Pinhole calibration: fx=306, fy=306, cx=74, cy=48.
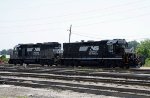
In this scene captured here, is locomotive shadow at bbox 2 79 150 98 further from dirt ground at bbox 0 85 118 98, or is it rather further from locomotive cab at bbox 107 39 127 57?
locomotive cab at bbox 107 39 127 57

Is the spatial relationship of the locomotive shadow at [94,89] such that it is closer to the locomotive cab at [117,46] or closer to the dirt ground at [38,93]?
the dirt ground at [38,93]

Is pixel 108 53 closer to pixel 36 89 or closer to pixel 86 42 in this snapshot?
pixel 86 42

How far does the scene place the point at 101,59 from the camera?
30.9 m

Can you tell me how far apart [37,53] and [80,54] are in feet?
25.9

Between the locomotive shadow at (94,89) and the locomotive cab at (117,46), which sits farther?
the locomotive cab at (117,46)

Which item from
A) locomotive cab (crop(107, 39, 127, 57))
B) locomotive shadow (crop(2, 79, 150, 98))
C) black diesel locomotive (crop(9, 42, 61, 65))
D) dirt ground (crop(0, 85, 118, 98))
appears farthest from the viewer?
black diesel locomotive (crop(9, 42, 61, 65))

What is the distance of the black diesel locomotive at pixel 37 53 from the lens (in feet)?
124

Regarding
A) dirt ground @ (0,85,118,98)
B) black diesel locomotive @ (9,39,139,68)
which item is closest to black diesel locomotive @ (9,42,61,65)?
black diesel locomotive @ (9,39,139,68)

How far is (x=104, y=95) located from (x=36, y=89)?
360 centimetres

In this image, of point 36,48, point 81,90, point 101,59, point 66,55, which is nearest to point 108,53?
point 101,59

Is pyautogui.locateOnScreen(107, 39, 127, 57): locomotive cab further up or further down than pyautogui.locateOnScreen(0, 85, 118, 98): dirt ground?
further up

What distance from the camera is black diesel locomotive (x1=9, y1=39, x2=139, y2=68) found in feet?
97.4

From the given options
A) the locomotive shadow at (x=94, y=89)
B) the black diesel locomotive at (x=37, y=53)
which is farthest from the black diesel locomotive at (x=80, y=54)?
the locomotive shadow at (x=94, y=89)

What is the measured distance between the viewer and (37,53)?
3928 cm
